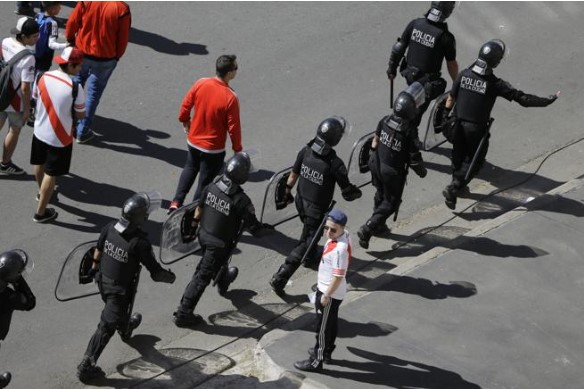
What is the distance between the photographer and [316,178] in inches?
406

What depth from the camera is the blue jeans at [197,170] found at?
11.3 meters

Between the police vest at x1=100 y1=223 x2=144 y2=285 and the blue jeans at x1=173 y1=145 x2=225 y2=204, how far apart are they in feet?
7.38

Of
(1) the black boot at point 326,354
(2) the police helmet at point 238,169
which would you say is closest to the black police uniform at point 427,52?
(2) the police helmet at point 238,169

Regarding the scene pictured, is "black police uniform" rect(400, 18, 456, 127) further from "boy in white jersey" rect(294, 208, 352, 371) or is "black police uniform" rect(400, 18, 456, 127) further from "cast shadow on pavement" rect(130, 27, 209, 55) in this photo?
"boy in white jersey" rect(294, 208, 352, 371)

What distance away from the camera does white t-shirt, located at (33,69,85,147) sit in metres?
10.9

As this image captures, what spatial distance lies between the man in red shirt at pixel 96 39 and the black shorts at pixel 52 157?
4.83ft

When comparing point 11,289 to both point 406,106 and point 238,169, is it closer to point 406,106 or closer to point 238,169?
point 238,169

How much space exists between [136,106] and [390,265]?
4.14 metres

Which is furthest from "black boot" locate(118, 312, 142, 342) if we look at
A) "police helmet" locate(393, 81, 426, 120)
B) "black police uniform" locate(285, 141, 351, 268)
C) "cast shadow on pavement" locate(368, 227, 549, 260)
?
"police helmet" locate(393, 81, 426, 120)

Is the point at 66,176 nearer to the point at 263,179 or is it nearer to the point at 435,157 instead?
the point at 263,179

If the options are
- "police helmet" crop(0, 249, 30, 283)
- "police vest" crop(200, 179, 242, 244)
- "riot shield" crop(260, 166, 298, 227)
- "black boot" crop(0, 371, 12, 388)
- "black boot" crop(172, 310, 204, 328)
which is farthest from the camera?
"riot shield" crop(260, 166, 298, 227)

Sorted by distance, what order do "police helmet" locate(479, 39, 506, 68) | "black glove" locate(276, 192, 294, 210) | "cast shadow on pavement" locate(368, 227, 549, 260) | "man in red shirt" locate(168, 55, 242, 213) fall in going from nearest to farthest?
"black glove" locate(276, 192, 294, 210) < "man in red shirt" locate(168, 55, 242, 213) < "cast shadow on pavement" locate(368, 227, 549, 260) < "police helmet" locate(479, 39, 506, 68)

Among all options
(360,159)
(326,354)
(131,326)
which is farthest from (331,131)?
(131,326)

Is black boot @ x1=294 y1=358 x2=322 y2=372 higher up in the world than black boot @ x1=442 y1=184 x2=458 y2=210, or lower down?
lower down
